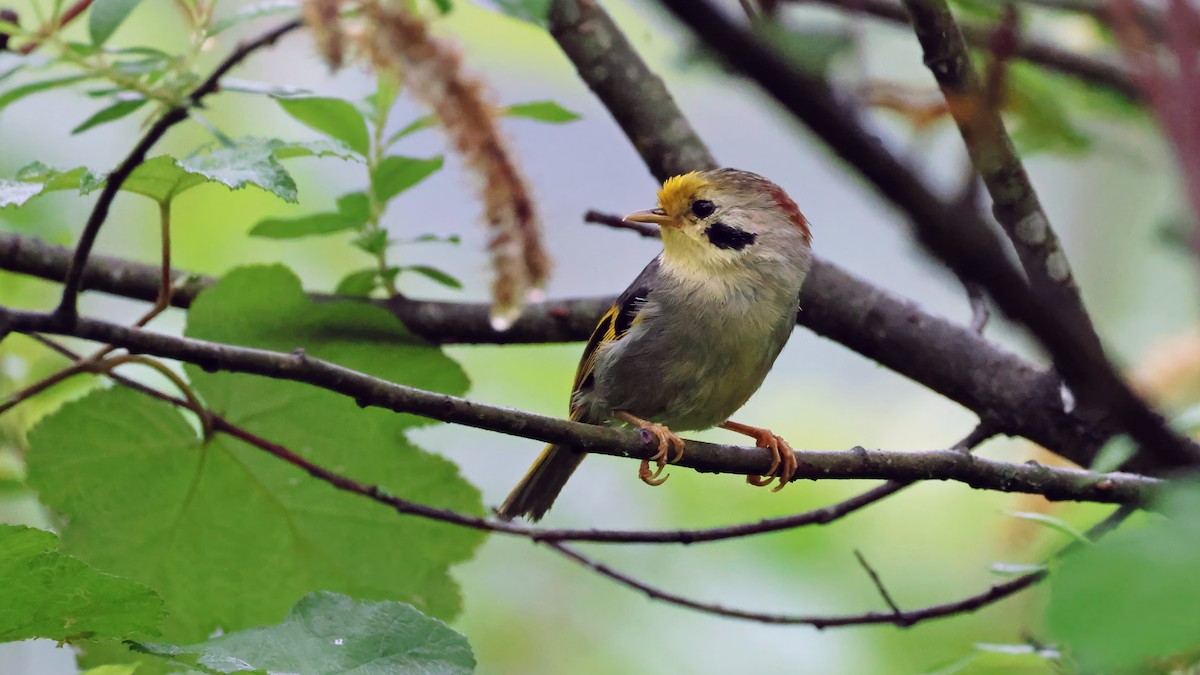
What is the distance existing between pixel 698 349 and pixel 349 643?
1526 mm

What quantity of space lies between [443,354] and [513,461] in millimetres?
2606

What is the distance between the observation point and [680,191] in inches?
124

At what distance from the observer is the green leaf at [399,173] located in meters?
2.67

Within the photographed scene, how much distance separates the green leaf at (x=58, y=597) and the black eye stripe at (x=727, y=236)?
79.1 inches

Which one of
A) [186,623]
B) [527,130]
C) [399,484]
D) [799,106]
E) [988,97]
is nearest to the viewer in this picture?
[799,106]

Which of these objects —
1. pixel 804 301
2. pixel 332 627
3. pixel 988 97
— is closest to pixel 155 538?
pixel 332 627

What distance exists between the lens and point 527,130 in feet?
17.8

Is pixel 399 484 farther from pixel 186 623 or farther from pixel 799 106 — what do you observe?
pixel 799 106

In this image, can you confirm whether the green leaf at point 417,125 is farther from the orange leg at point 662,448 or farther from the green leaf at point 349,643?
the green leaf at point 349,643

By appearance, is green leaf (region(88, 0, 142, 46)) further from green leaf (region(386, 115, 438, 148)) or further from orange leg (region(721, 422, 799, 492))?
orange leg (region(721, 422, 799, 492))

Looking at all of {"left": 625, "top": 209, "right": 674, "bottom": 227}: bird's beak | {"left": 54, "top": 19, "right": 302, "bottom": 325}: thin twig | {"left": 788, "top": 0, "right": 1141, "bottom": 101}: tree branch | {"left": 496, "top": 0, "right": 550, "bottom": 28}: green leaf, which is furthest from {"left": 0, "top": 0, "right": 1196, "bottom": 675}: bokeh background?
{"left": 496, "top": 0, "right": 550, "bottom": 28}: green leaf

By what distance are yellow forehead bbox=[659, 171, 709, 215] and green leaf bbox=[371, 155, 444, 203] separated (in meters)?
0.69

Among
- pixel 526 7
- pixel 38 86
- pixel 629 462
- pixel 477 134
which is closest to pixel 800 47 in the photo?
pixel 526 7

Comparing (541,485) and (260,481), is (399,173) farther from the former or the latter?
(541,485)
